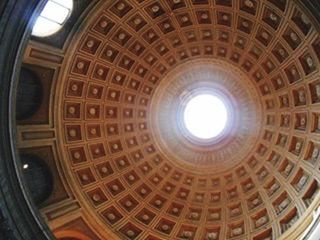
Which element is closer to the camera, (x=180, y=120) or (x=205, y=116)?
(x=180, y=120)

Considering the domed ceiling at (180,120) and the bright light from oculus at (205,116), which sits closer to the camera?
the domed ceiling at (180,120)

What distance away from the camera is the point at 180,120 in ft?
97.8

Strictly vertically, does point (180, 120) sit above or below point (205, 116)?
below

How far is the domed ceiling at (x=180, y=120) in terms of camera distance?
24.4 metres

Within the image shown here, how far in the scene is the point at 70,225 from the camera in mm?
24531

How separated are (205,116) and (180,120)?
103 inches

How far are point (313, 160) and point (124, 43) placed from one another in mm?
10268

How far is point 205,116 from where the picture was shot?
105 ft

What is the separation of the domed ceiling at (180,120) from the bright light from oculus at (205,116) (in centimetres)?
73

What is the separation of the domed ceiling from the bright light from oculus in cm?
73

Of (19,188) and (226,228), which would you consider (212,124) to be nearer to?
(226,228)

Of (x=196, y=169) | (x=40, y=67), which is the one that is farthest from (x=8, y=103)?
(x=196, y=169)

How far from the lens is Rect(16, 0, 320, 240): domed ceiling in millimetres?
24422

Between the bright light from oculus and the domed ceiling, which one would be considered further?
the bright light from oculus
